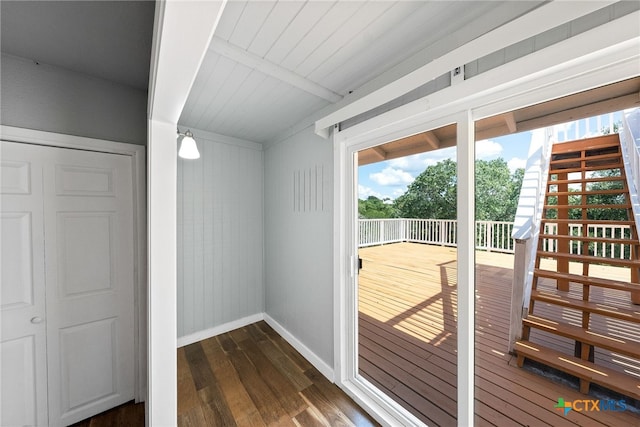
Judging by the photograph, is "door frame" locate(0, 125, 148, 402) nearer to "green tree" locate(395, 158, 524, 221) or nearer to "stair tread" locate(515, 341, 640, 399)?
"green tree" locate(395, 158, 524, 221)

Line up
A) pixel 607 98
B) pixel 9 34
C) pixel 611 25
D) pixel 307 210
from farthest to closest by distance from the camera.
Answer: pixel 307 210
pixel 9 34
pixel 607 98
pixel 611 25

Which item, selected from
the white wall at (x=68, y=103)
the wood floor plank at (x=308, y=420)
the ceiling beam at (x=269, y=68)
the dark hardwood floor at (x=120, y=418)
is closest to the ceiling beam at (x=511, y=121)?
the ceiling beam at (x=269, y=68)

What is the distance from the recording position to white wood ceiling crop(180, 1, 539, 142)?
1.02m

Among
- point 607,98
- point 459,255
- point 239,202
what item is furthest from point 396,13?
point 239,202

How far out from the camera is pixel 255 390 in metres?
1.88

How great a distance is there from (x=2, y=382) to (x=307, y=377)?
1.97m

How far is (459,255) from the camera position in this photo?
128 cm

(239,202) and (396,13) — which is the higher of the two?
(396,13)

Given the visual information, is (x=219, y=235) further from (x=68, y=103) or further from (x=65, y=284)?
(x=68, y=103)

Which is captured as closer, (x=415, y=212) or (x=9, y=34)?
(x=9, y=34)

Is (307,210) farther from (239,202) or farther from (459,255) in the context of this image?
(459,255)

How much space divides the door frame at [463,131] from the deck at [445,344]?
0.31ft

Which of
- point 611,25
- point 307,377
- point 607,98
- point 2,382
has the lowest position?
point 307,377

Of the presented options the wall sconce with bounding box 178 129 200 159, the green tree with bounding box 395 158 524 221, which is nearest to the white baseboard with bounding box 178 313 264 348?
the wall sconce with bounding box 178 129 200 159
